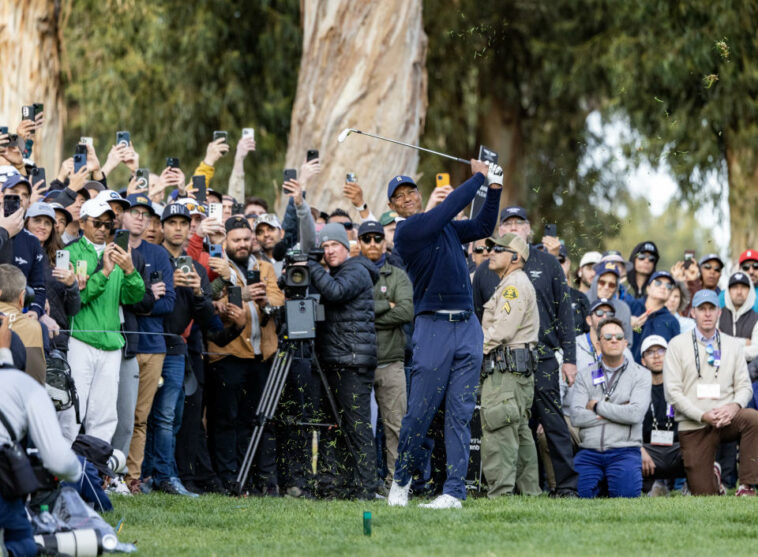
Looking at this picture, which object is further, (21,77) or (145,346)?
(21,77)

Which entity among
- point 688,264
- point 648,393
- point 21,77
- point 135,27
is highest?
point 135,27

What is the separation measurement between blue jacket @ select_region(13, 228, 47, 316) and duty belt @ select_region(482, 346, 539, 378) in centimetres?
379

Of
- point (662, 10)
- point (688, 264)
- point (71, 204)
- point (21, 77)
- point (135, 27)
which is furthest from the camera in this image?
point (135, 27)

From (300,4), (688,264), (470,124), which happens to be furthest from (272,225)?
(470,124)

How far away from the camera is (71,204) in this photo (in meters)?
11.7

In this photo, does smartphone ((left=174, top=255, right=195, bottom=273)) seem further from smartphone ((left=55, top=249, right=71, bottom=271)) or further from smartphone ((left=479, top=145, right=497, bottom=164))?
smartphone ((left=479, top=145, right=497, bottom=164))

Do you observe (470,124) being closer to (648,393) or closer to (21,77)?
(21,77)

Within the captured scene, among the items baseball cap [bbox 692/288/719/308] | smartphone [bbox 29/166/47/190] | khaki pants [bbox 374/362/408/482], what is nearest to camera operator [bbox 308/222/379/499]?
khaki pants [bbox 374/362/408/482]

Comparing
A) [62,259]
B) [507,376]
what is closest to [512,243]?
[507,376]

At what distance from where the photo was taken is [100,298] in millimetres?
11250

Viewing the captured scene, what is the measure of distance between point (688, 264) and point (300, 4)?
9125 mm

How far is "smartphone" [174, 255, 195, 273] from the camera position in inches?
467

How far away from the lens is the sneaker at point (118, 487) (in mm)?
11172

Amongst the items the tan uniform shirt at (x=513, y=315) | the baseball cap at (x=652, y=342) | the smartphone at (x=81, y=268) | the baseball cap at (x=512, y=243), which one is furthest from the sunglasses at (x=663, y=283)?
the smartphone at (x=81, y=268)
